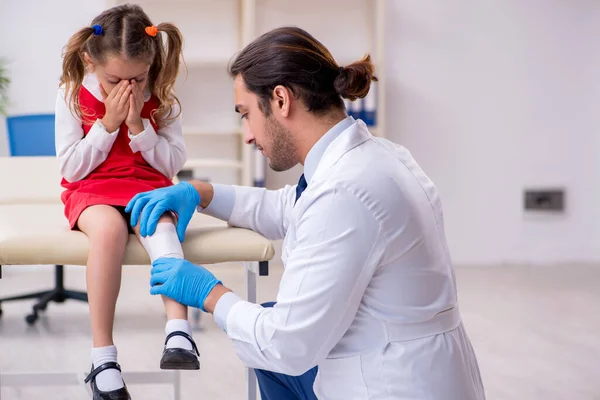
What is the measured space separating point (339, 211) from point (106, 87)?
760 millimetres

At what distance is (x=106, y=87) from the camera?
165cm

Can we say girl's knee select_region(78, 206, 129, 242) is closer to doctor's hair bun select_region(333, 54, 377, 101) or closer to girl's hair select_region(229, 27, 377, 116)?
girl's hair select_region(229, 27, 377, 116)

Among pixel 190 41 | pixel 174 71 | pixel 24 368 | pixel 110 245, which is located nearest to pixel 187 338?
pixel 110 245

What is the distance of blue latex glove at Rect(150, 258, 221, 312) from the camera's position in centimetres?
130

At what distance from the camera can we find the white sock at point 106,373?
1.37 m

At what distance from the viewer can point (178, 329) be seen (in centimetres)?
136

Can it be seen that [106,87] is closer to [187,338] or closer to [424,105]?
[187,338]

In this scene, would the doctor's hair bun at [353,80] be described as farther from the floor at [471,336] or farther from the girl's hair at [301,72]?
the floor at [471,336]

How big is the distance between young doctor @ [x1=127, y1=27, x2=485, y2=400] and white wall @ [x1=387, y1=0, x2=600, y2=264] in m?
3.08

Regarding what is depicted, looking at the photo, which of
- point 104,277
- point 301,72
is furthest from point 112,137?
point 301,72

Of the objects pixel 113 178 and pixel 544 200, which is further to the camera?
pixel 544 200

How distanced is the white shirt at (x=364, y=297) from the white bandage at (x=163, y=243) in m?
0.18

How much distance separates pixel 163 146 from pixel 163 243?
372mm

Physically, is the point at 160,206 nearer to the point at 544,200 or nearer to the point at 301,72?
the point at 301,72
